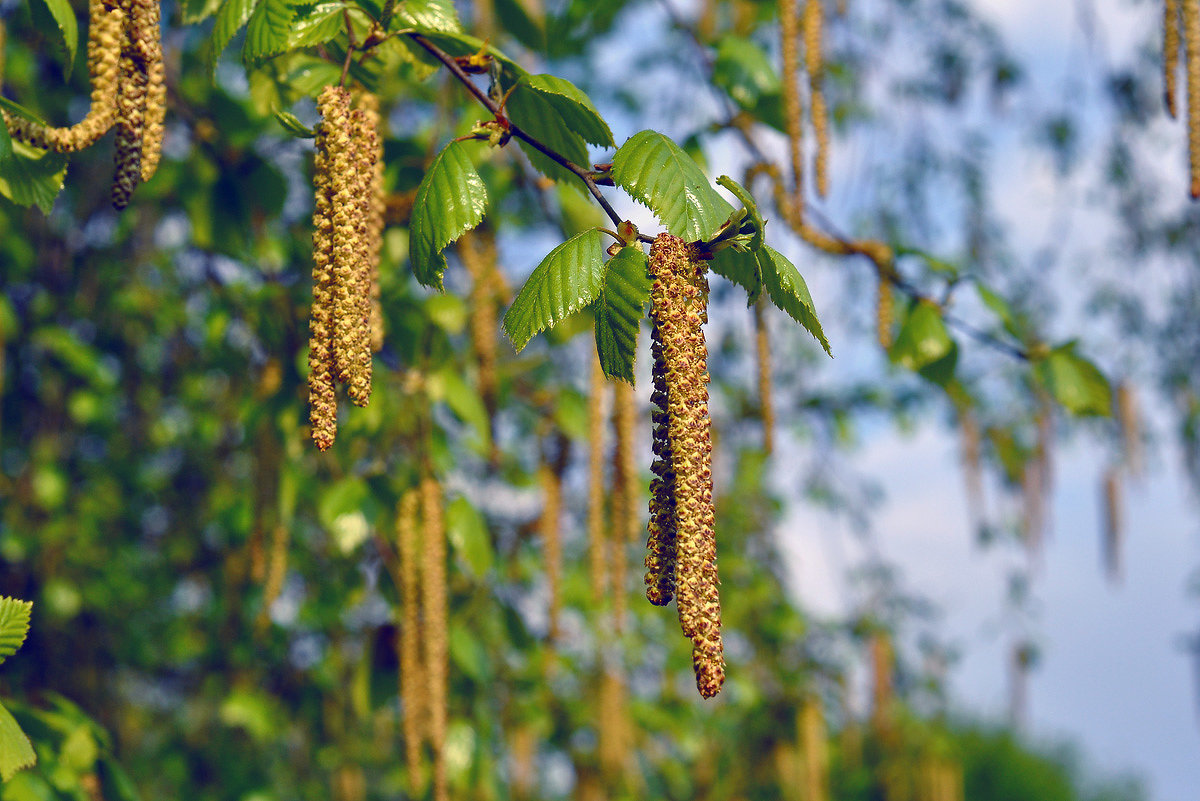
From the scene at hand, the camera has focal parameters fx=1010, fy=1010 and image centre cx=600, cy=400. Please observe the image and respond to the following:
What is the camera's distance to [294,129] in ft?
4.01

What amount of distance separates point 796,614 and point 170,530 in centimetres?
317

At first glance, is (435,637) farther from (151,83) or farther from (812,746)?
(812,746)

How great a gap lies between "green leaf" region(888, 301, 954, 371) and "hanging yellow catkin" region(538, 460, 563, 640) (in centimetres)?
101

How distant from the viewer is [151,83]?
1253 millimetres

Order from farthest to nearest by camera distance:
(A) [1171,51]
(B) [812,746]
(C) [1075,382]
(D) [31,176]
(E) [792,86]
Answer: (B) [812,746]
(C) [1075,382]
(E) [792,86]
(A) [1171,51]
(D) [31,176]

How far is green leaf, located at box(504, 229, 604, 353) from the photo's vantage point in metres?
1.09

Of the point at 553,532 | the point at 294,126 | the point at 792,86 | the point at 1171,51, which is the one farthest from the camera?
the point at 553,532

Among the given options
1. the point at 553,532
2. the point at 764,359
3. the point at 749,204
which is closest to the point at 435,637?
the point at 553,532

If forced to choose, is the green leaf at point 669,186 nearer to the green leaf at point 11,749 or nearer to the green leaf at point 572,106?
the green leaf at point 572,106

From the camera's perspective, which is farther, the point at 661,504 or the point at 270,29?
the point at 270,29

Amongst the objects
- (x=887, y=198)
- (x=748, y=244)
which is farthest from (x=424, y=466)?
(x=887, y=198)

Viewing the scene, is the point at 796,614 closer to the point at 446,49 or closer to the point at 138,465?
the point at 138,465

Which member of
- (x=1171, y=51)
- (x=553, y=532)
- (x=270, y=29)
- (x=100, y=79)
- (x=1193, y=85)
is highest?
(x=1171, y=51)

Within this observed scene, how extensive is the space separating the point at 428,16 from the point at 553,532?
5.39ft
